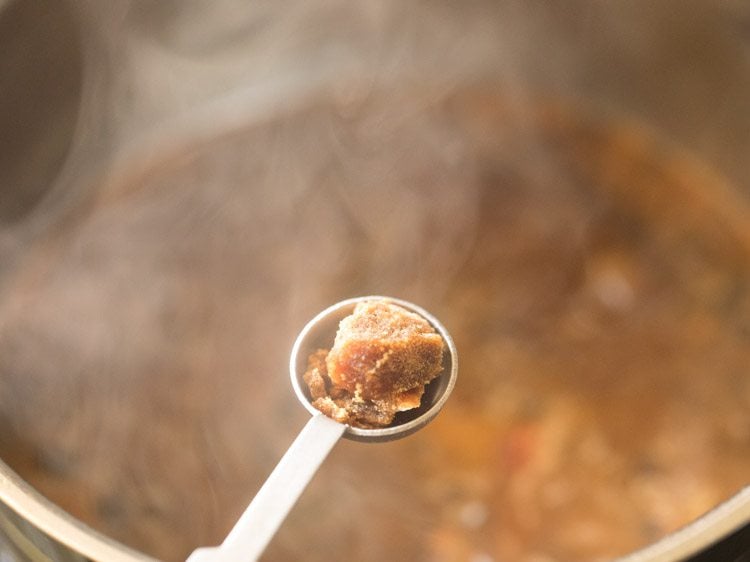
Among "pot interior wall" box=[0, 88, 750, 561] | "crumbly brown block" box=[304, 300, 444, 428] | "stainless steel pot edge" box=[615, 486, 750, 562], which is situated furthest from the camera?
"pot interior wall" box=[0, 88, 750, 561]

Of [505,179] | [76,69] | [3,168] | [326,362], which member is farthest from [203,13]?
[326,362]

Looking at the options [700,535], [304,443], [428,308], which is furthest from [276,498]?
[428,308]

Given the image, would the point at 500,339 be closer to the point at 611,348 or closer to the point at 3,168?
the point at 611,348

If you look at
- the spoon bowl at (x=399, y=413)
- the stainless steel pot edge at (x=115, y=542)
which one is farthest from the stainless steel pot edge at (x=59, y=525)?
the spoon bowl at (x=399, y=413)

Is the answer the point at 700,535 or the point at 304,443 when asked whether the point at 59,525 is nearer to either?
the point at 304,443

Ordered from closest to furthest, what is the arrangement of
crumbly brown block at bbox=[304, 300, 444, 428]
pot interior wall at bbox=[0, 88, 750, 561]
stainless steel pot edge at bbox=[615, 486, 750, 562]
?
1. stainless steel pot edge at bbox=[615, 486, 750, 562]
2. crumbly brown block at bbox=[304, 300, 444, 428]
3. pot interior wall at bbox=[0, 88, 750, 561]

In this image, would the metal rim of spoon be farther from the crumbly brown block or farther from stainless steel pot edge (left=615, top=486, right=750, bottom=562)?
stainless steel pot edge (left=615, top=486, right=750, bottom=562)

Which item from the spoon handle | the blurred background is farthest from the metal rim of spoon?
the blurred background
